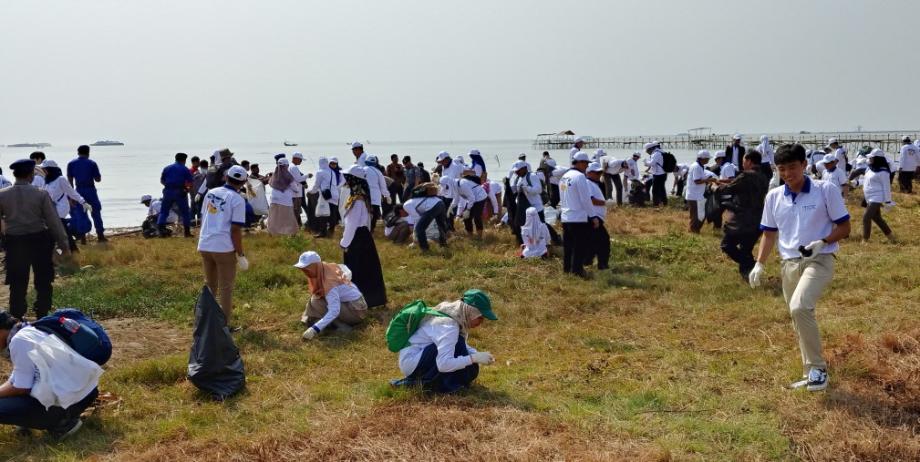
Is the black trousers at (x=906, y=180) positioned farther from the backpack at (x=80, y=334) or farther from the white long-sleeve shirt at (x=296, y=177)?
the backpack at (x=80, y=334)

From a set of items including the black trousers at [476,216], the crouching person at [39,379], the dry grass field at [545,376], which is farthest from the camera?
the black trousers at [476,216]

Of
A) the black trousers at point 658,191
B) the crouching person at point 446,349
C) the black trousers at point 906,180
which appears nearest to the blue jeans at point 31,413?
the crouching person at point 446,349

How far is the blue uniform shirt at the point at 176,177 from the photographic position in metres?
14.3

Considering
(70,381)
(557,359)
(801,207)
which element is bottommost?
(557,359)

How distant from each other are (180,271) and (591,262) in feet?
19.2

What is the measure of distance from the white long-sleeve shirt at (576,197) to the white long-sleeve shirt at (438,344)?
4515 millimetres

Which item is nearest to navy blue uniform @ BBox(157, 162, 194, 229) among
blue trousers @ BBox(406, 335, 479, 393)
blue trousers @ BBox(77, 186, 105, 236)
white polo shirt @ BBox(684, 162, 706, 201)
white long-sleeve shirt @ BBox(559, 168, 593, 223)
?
blue trousers @ BBox(77, 186, 105, 236)

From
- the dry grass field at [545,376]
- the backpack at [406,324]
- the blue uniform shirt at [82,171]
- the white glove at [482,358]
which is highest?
the blue uniform shirt at [82,171]

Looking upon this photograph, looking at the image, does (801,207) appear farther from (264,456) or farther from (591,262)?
(591,262)

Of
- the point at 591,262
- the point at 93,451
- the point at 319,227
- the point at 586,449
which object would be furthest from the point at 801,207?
the point at 319,227

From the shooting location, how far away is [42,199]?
309 inches

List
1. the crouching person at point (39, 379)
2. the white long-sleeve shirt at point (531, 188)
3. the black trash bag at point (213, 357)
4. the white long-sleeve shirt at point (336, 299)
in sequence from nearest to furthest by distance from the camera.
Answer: the crouching person at point (39, 379)
the black trash bag at point (213, 357)
the white long-sleeve shirt at point (336, 299)
the white long-sleeve shirt at point (531, 188)

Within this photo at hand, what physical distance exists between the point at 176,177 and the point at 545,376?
10416 millimetres

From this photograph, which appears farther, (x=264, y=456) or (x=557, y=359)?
(x=557, y=359)
